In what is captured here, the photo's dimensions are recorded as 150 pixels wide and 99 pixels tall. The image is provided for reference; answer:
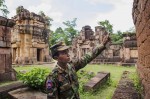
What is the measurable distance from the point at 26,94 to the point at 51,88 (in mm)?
2732

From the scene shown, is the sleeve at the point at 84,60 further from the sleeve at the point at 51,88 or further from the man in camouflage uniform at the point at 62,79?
the sleeve at the point at 51,88

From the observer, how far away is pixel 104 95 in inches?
248

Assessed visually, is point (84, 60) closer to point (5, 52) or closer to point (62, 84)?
point (62, 84)

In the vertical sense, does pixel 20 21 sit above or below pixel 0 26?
above

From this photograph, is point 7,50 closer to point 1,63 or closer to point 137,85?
point 1,63

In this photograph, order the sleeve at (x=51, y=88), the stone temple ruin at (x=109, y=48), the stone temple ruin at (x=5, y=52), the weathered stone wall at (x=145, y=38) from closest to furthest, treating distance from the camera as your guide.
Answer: the sleeve at (x=51, y=88) < the weathered stone wall at (x=145, y=38) < the stone temple ruin at (x=5, y=52) < the stone temple ruin at (x=109, y=48)

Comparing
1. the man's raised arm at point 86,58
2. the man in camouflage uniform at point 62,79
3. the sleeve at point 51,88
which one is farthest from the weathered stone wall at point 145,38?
the sleeve at point 51,88

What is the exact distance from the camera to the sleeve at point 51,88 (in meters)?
2.67

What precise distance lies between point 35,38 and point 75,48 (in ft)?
25.5

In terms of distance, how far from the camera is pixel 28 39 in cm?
1919

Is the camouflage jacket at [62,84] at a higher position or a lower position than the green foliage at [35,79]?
higher

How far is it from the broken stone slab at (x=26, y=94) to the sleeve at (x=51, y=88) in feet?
7.54

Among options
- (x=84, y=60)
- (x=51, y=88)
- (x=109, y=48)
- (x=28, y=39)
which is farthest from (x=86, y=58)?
(x=109, y=48)

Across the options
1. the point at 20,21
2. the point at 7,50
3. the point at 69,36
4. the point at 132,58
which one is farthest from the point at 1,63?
the point at 69,36
